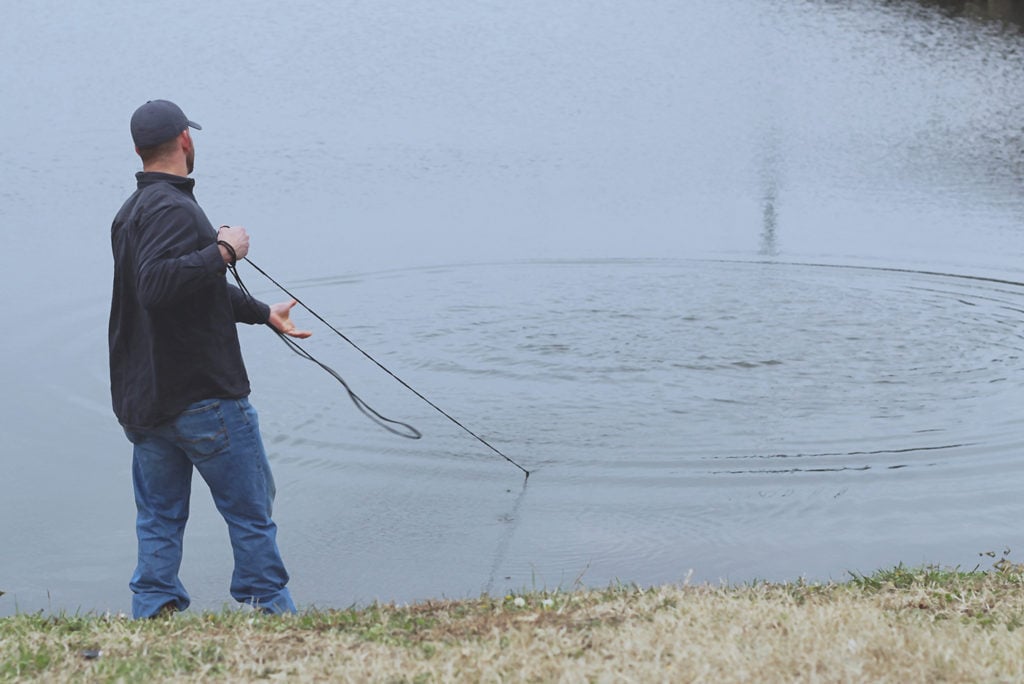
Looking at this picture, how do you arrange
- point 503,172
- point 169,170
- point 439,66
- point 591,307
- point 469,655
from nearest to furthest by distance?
point 469,655 → point 169,170 → point 591,307 → point 503,172 → point 439,66

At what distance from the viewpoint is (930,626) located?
473 centimetres

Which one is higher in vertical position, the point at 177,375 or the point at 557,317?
the point at 177,375

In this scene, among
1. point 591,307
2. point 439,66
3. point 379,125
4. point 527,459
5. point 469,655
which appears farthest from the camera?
point 439,66

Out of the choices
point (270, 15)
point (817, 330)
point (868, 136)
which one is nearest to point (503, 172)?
point (868, 136)

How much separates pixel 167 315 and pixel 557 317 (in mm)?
6311

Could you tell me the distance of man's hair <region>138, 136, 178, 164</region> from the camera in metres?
5.05

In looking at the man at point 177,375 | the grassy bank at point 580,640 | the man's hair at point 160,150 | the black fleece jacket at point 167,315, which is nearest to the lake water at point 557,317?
the man at point 177,375

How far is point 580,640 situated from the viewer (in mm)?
4598

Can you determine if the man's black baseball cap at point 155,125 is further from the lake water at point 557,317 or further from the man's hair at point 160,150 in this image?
the lake water at point 557,317

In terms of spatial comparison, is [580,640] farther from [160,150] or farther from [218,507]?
[160,150]

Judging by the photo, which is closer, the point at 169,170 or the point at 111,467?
the point at 169,170

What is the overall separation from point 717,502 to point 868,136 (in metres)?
14.5

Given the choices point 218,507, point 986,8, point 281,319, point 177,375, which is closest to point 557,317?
point 281,319

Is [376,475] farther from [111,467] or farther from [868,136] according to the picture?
[868,136]
